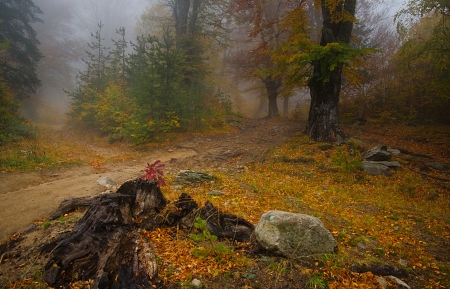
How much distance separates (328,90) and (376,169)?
14.6 feet

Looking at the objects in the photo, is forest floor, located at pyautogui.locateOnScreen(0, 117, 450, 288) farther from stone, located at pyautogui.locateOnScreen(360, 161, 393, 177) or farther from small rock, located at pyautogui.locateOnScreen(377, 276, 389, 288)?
stone, located at pyautogui.locateOnScreen(360, 161, 393, 177)

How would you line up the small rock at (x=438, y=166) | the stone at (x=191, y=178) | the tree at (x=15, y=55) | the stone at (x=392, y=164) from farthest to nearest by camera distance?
the tree at (x=15, y=55) < the small rock at (x=438, y=166) < the stone at (x=392, y=164) < the stone at (x=191, y=178)

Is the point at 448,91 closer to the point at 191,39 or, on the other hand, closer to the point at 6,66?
the point at 191,39

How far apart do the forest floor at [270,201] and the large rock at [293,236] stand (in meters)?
0.13

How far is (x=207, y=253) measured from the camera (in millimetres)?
3195

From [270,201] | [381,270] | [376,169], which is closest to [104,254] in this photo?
[381,270]

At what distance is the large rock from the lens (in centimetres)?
322

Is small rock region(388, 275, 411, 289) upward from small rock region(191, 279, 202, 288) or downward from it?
downward

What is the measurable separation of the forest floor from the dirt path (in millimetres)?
36

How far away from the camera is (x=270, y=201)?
5598mm

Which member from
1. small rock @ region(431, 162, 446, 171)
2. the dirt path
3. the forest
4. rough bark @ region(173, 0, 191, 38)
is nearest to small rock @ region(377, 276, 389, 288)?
the forest

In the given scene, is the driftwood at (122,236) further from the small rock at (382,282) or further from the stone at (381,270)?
the small rock at (382,282)

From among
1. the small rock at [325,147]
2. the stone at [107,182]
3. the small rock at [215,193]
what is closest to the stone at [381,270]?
the small rock at [215,193]

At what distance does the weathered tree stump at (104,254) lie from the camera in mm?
2549
